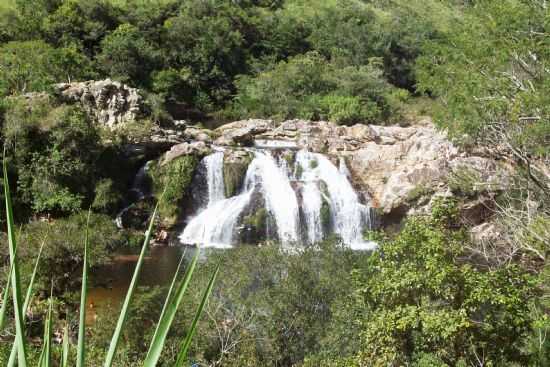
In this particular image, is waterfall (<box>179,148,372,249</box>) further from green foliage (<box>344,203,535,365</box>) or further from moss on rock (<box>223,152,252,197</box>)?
green foliage (<box>344,203,535,365</box>)

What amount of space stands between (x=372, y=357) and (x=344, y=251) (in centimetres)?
350

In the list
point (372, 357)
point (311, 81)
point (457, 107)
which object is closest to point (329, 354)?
point (372, 357)

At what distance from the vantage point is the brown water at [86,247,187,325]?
1289cm

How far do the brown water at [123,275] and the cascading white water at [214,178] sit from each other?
11.1 ft

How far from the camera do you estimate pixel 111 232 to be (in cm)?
1230

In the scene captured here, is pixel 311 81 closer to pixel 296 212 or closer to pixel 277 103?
pixel 277 103

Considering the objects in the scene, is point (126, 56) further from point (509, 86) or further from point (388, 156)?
point (509, 86)

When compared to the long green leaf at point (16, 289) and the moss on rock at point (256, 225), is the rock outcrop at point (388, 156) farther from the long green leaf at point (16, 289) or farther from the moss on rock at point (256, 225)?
the long green leaf at point (16, 289)

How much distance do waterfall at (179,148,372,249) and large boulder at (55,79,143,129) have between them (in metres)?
5.42

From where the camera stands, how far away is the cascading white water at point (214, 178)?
2194 cm

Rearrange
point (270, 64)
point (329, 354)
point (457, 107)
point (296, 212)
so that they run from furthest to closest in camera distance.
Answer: point (270, 64) < point (296, 212) < point (457, 107) < point (329, 354)

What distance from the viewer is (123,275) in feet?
51.4

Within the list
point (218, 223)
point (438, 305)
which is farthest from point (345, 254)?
point (218, 223)

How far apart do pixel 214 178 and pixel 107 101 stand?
725 centimetres
